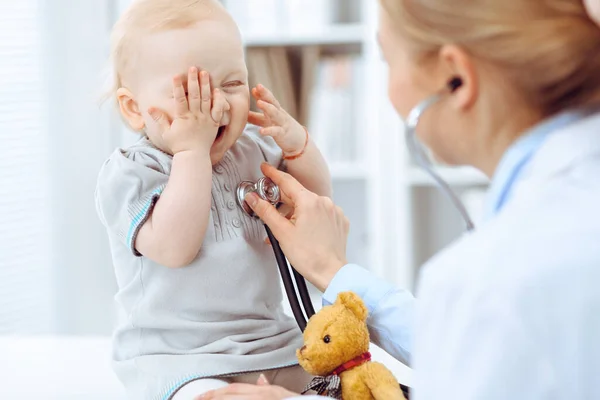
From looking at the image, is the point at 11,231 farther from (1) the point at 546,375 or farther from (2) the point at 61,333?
(1) the point at 546,375

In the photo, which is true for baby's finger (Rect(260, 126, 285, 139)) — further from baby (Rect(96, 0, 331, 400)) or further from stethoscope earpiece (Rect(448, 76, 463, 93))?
stethoscope earpiece (Rect(448, 76, 463, 93))

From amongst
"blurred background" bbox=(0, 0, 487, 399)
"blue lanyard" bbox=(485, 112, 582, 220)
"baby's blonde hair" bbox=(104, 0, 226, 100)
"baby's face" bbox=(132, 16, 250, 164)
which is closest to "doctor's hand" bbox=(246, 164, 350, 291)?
"baby's face" bbox=(132, 16, 250, 164)

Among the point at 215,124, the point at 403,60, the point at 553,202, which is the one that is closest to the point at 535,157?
the point at 553,202

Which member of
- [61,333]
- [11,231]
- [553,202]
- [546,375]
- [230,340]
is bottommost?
[61,333]

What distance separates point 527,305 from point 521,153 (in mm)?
169

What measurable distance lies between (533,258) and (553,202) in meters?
0.06

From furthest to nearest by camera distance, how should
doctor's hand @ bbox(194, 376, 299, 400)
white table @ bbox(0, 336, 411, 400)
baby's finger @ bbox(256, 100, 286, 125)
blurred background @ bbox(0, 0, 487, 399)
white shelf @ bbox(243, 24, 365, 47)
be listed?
white shelf @ bbox(243, 24, 365, 47)
blurred background @ bbox(0, 0, 487, 399)
white table @ bbox(0, 336, 411, 400)
baby's finger @ bbox(256, 100, 286, 125)
doctor's hand @ bbox(194, 376, 299, 400)

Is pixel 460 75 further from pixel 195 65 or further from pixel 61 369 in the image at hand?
pixel 61 369

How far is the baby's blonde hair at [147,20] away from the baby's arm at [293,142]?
0.46ft

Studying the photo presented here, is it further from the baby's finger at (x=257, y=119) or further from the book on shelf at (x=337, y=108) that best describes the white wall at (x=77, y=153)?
the baby's finger at (x=257, y=119)

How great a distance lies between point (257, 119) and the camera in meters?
1.19

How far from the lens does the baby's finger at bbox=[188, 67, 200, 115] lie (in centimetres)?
104

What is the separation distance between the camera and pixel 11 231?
2.26 meters

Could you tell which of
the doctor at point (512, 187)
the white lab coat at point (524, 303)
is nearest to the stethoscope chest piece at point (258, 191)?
the doctor at point (512, 187)
